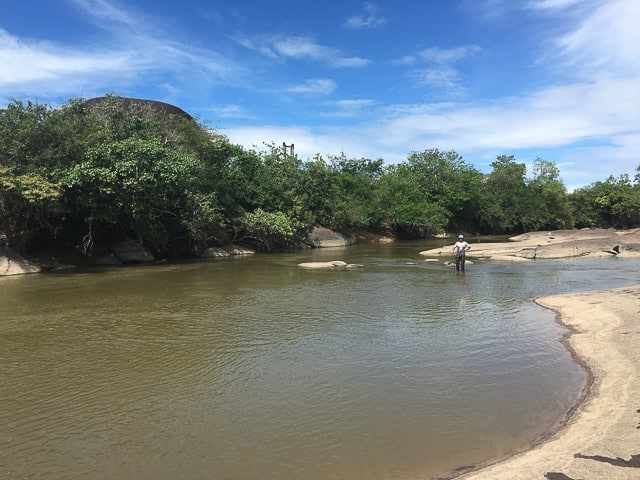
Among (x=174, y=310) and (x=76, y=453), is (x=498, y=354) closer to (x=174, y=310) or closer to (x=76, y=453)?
(x=76, y=453)

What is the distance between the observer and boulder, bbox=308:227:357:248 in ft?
142

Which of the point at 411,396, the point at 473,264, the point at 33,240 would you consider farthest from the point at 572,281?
the point at 33,240

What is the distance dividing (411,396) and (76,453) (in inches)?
182

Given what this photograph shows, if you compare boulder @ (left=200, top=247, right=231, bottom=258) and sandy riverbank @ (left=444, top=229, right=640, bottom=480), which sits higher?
boulder @ (left=200, top=247, right=231, bottom=258)

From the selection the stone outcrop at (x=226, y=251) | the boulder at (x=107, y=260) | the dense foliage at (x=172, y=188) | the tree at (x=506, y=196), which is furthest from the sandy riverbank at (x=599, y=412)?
the tree at (x=506, y=196)

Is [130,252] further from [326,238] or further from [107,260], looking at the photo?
[326,238]

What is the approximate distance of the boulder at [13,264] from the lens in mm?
23453

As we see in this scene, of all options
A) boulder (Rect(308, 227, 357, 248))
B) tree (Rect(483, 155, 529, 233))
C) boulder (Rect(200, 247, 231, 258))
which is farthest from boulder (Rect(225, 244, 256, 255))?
tree (Rect(483, 155, 529, 233))

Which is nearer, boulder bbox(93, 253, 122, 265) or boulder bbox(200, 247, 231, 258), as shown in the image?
boulder bbox(93, 253, 122, 265)

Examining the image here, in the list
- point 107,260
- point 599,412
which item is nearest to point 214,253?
point 107,260

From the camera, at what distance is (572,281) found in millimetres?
20047

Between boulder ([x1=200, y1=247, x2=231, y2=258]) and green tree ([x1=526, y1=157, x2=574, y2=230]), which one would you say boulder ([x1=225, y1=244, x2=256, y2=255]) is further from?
green tree ([x1=526, y1=157, x2=574, y2=230])

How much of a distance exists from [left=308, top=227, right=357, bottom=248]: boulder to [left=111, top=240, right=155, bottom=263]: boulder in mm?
16063

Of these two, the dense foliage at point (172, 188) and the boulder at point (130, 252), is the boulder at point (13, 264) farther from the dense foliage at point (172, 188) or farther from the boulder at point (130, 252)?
the boulder at point (130, 252)
